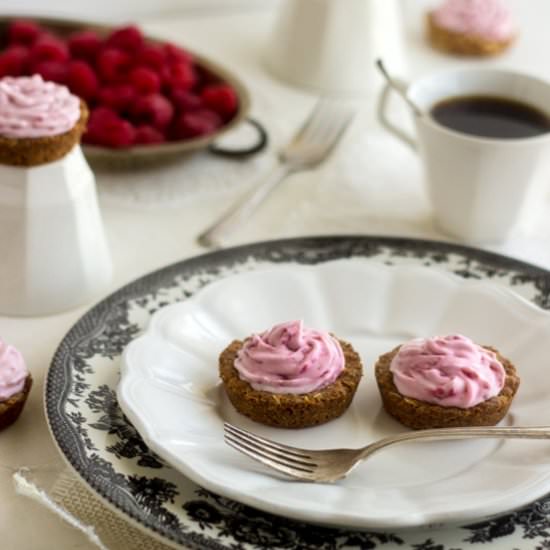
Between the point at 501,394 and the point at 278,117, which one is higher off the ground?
the point at 501,394

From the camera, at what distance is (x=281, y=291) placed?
3.23 feet

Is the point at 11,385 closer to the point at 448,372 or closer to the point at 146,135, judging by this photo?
the point at 448,372

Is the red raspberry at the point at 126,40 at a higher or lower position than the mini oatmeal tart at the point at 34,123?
lower

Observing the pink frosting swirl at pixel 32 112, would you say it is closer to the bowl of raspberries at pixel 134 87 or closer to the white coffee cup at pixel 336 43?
the bowl of raspberries at pixel 134 87

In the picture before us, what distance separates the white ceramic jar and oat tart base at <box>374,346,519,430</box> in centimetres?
35

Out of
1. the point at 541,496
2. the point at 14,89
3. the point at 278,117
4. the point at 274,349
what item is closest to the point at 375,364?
the point at 274,349

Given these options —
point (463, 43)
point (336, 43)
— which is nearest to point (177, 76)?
point (336, 43)

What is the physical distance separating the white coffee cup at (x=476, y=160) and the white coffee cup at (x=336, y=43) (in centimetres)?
28

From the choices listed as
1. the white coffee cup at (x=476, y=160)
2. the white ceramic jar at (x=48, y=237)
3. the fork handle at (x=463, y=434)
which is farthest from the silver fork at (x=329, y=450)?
the white coffee cup at (x=476, y=160)

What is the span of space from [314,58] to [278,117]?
0.39ft

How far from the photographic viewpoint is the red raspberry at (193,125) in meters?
1.27

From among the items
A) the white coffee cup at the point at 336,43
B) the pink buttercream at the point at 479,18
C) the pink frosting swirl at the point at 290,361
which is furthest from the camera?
the pink buttercream at the point at 479,18

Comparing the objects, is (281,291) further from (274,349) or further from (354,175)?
(354,175)

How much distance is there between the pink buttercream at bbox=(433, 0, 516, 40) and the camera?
1677 mm
